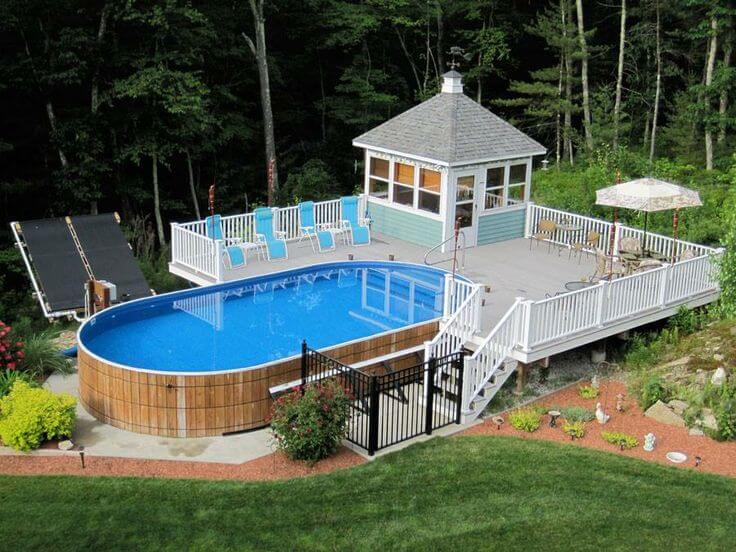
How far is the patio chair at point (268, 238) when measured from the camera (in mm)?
18031

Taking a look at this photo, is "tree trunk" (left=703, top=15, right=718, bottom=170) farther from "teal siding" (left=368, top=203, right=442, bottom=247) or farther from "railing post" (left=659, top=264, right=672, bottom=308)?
"railing post" (left=659, top=264, right=672, bottom=308)

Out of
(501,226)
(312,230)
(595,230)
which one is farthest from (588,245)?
(312,230)

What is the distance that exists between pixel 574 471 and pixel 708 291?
6.74 metres

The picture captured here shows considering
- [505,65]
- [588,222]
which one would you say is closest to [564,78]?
A: [505,65]

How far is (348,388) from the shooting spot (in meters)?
12.6

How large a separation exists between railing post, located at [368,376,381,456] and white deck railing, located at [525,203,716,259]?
6.83m

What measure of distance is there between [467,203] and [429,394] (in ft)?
23.7

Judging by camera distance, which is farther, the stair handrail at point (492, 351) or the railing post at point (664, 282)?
the railing post at point (664, 282)

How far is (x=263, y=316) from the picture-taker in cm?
1536

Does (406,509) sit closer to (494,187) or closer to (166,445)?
(166,445)

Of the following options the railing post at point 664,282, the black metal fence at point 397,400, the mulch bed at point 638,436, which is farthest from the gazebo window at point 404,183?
the mulch bed at point 638,436

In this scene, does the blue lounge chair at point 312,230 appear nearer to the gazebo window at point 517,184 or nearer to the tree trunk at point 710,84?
the gazebo window at point 517,184

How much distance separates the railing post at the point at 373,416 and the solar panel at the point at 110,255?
21.8 feet

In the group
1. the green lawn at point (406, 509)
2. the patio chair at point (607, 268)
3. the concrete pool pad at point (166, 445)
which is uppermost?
the patio chair at point (607, 268)
